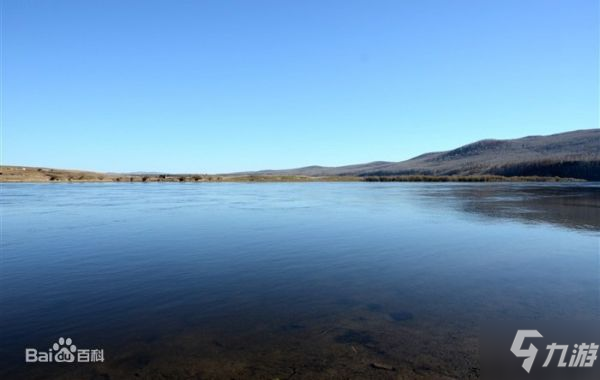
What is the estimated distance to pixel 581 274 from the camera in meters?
12.5

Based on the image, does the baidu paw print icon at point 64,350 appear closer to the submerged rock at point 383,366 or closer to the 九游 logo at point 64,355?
the 九游 logo at point 64,355

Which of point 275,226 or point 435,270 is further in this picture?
point 275,226

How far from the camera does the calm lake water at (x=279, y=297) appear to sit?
22.2ft

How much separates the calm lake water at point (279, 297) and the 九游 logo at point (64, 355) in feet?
0.60

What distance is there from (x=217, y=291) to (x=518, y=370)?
7070 mm

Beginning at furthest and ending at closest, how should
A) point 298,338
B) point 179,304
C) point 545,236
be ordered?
Result: point 545,236 < point 179,304 < point 298,338

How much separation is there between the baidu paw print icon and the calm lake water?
160 mm

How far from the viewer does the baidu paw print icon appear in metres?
6.89

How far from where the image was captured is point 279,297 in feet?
32.7

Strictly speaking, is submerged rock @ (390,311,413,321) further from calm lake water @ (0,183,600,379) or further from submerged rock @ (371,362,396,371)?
submerged rock @ (371,362,396,371)

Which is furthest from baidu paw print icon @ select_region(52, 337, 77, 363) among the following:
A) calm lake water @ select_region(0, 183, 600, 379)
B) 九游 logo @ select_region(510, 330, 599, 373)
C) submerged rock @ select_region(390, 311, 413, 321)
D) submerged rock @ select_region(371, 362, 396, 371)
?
九游 logo @ select_region(510, 330, 599, 373)

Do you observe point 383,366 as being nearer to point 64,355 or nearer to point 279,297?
point 279,297

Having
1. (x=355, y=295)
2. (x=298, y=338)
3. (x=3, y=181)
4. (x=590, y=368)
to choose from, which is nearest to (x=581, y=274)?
(x=590, y=368)

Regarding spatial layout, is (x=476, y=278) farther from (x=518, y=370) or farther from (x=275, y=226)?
(x=275, y=226)
